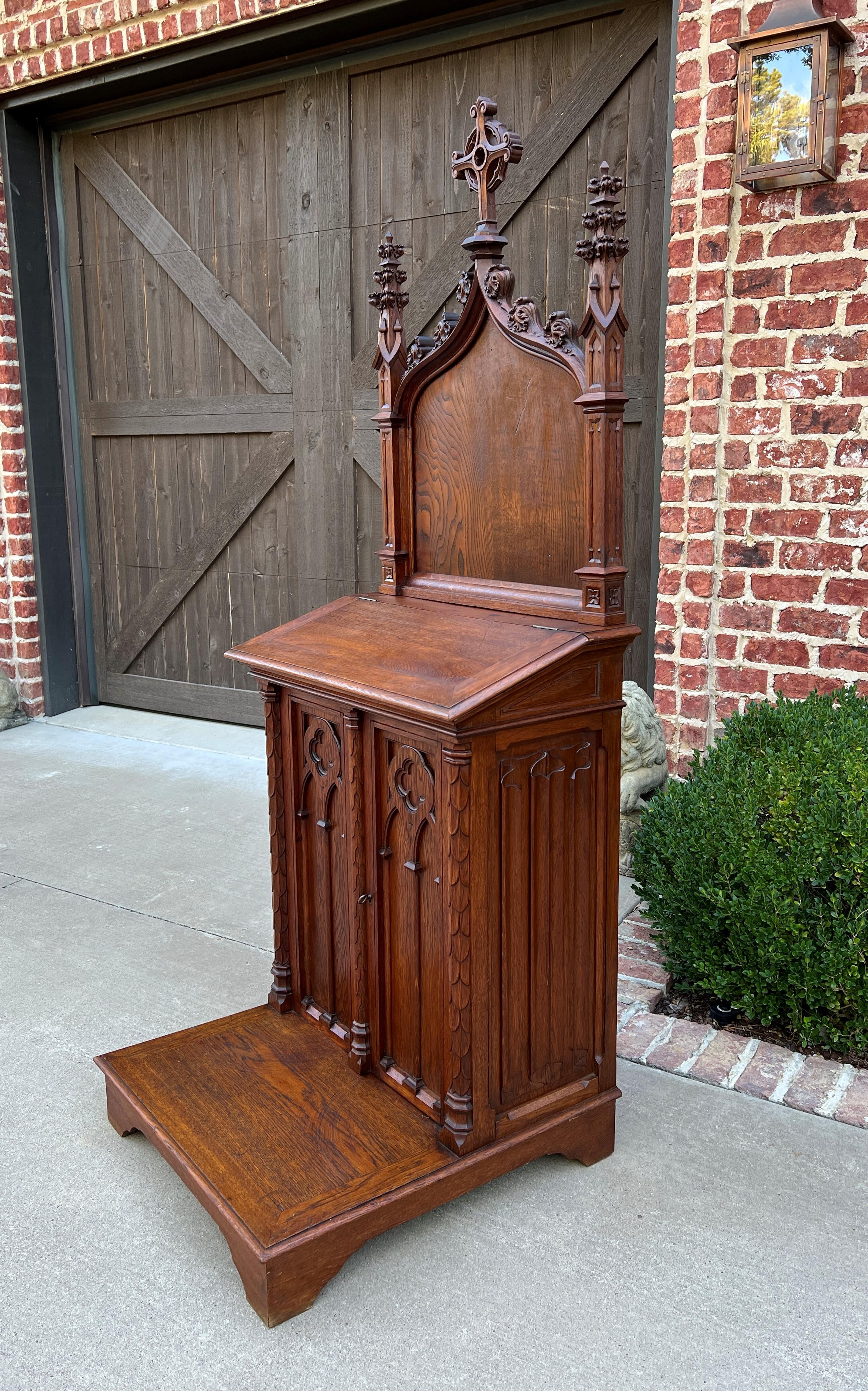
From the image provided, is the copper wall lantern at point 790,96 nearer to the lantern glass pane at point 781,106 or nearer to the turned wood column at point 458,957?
the lantern glass pane at point 781,106

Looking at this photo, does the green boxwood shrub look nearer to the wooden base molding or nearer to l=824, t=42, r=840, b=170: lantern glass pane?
the wooden base molding

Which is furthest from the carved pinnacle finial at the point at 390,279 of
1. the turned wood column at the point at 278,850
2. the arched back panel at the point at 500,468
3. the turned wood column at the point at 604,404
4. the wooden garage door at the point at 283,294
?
Answer: the wooden garage door at the point at 283,294

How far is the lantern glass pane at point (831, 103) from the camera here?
11.1 feet

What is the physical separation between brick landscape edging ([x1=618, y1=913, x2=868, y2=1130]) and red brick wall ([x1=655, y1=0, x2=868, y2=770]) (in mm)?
1392

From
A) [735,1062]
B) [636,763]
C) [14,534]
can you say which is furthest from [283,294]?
[735,1062]

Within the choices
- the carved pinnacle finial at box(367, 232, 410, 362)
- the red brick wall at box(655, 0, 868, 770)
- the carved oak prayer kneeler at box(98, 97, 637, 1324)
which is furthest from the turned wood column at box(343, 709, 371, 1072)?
the red brick wall at box(655, 0, 868, 770)

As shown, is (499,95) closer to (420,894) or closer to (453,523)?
(453,523)

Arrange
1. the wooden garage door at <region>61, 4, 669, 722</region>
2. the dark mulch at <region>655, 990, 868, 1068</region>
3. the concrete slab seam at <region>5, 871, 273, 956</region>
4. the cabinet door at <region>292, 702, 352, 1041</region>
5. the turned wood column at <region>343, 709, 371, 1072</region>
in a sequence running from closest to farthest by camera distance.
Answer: the turned wood column at <region>343, 709, 371, 1072</region>
the cabinet door at <region>292, 702, 352, 1041</region>
the dark mulch at <region>655, 990, 868, 1068</region>
the concrete slab seam at <region>5, 871, 273, 956</region>
the wooden garage door at <region>61, 4, 669, 722</region>

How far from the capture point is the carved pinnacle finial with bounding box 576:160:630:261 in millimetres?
2012

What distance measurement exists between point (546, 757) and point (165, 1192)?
123cm

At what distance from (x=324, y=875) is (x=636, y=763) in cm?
165

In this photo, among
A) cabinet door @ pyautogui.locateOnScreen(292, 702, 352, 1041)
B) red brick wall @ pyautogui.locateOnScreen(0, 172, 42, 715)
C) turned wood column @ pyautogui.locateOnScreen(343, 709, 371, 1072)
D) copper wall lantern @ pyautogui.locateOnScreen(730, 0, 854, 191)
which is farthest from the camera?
red brick wall @ pyautogui.locateOnScreen(0, 172, 42, 715)

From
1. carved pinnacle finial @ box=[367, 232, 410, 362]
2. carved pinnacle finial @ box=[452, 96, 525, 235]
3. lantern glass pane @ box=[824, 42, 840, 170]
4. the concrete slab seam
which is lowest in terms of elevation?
the concrete slab seam

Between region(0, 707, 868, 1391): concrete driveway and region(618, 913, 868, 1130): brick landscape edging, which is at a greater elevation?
region(618, 913, 868, 1130): brick landscape edging
